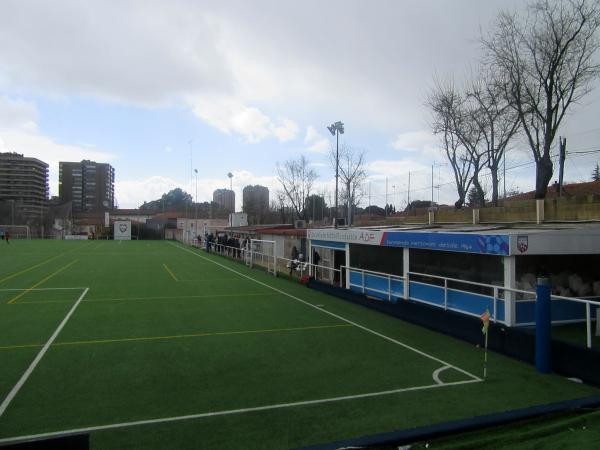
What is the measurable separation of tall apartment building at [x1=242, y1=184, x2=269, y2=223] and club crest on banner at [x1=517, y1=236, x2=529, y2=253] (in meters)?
89.6

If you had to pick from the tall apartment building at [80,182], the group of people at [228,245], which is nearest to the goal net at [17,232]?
the group of people at [228,245]

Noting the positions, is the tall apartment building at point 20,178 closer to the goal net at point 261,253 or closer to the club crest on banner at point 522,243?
the goal net at point 261,253

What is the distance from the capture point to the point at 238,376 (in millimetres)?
8258

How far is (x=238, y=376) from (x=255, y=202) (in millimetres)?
107278

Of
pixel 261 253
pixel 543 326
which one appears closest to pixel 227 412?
pixel 543 326

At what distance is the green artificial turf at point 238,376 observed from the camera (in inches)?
242

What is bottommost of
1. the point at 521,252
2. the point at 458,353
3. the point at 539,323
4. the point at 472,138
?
the point at 458,353

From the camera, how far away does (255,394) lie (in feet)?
24.0

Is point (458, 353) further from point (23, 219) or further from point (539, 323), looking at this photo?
point (23, 219)

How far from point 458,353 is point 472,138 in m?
25.2

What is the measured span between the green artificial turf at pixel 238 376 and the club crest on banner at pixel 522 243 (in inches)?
94.2

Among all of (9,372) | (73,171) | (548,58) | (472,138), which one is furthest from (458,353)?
(73,171)

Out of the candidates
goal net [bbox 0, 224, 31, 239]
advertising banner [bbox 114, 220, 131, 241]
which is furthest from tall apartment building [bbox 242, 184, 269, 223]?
goal net [bbox 0, 224, 31, 239]

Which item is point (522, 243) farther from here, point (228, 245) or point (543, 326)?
point (228, 245)
